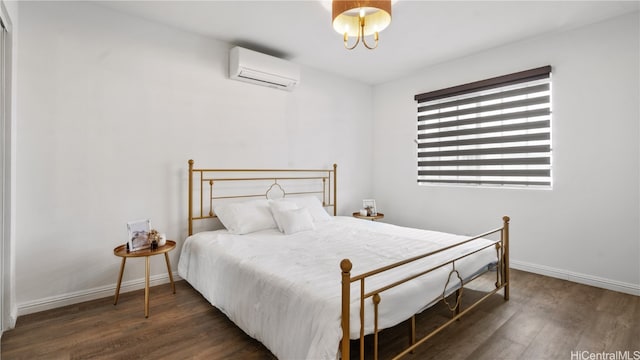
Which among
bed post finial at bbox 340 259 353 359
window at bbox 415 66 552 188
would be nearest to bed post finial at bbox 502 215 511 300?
window at bbox 415 66 552 188

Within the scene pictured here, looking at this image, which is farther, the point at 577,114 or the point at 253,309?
the point at 577,114

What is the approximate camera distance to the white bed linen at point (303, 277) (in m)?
1.53

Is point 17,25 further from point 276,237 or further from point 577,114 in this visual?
point 577,114

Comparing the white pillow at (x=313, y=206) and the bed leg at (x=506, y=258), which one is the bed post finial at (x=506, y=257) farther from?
the white pillow at (x=313, y=206)

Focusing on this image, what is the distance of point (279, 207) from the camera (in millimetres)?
3234

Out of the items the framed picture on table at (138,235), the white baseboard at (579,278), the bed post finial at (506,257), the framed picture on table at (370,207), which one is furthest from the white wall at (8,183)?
the white baseboard at (579,278)

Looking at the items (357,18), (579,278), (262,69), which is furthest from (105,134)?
(579,278)

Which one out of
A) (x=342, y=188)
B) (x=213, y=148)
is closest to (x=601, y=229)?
(x=342, y=188)

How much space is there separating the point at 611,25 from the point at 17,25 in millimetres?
5126

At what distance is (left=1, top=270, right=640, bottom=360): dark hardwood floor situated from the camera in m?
1.89

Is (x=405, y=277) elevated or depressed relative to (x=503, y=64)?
depressed

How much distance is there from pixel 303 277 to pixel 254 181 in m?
2.06

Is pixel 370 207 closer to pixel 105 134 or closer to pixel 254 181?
pixel 254 181

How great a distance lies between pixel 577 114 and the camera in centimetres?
306
